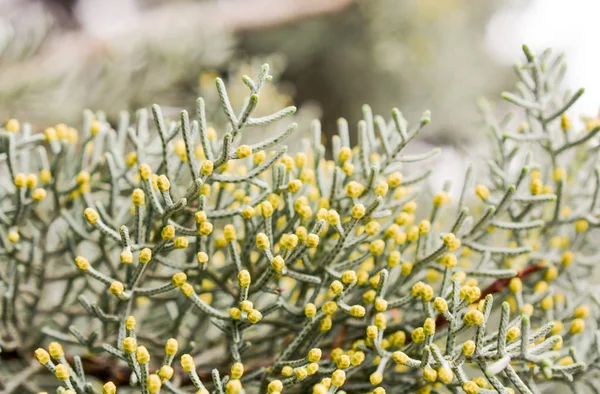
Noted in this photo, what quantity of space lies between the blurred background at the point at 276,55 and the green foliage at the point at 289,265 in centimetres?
75

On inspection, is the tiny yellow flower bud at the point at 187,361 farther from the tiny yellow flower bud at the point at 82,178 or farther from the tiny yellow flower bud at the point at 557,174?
the tiny yellow flower bud at the point at 557,174

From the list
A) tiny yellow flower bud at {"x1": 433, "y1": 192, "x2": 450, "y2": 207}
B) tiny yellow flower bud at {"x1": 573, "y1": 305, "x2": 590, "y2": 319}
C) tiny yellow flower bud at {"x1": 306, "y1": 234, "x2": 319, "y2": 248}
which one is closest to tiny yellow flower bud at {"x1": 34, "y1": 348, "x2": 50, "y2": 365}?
tiny yellow flower bud at {"x1": 306, "y1": 234, "x2": 319, "y2": 248}

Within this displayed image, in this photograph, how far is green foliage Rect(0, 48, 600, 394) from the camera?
0.63m

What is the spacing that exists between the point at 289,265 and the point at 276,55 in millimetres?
1722

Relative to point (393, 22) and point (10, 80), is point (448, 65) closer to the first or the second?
point (393, 22)

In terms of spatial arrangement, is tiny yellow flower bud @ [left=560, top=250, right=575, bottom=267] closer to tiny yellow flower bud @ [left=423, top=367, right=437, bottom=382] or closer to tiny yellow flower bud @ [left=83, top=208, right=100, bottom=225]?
tiny yellow flower bud @ [left=423, top=367, right=437, bottom=382]

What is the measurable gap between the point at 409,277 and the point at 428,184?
0.47 m

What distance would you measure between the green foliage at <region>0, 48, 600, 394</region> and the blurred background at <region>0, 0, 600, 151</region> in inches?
29.6

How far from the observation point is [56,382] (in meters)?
0.92

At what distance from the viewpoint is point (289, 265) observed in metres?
0.71

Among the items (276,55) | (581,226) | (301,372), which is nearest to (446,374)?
(301,372)

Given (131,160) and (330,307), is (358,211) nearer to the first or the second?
(330,307)

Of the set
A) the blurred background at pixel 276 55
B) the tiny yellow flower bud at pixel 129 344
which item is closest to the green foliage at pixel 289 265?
the tiny yellow flower bud at pixel 129 344

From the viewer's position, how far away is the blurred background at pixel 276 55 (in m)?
1.68
